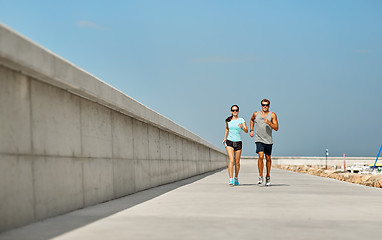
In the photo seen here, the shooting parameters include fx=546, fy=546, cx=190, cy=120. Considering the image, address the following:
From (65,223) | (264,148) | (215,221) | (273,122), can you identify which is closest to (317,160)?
(264,148)

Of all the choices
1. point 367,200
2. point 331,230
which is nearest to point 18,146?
point 331,230

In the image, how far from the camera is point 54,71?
5.71 m

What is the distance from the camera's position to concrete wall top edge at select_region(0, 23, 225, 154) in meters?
4.68

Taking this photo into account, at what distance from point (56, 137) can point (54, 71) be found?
91 centimetres

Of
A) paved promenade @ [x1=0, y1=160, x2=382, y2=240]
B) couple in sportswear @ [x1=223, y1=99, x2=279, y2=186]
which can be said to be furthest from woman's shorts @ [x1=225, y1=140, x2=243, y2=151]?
paved promenade @ [x1=0, y1=160, x2=382, y2=240]

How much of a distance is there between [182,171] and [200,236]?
500 inches

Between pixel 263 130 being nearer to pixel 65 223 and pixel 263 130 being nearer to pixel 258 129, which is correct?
pixel 258 129

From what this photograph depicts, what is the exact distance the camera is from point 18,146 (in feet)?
17.3

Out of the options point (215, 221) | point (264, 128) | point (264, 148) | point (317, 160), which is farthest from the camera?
point (317, 160)

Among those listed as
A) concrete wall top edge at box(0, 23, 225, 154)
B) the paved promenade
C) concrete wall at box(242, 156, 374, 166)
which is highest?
concrete wall top edge at box(0, 23, 225, 154)

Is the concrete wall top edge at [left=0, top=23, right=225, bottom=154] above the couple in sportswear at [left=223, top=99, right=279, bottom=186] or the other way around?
above

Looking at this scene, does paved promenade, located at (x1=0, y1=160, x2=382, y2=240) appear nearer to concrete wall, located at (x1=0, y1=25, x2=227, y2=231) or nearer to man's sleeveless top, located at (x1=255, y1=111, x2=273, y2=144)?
concrete wall, located at (x1=0, y1=25, x2=227, y2=231)

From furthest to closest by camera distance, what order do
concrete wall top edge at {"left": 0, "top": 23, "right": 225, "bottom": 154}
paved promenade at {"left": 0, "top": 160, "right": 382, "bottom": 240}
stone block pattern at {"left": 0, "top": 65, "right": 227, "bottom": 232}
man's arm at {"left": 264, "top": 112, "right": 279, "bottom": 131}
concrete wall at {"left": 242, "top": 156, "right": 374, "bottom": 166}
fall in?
concrete wall at {"left": 242, "top": 156, "right": 374, "bottom": 166} → man's arm at {"left": 264, "top": 112, "right": 279, "bottom": 131} → stone block pattern at {"left": 0, "top": 65, "right": 227, "bottom": 232} → paved promenade at {"left": 0, "top": 160, "right": 382, "bottom": 240} → concrete wall top edge at {"left": 0, "top": 23, "right": 225, "bottom": 154}

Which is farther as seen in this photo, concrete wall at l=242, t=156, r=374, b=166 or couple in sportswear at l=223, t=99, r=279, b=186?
concrete wall at l=242, t=156, r=374, b=166
